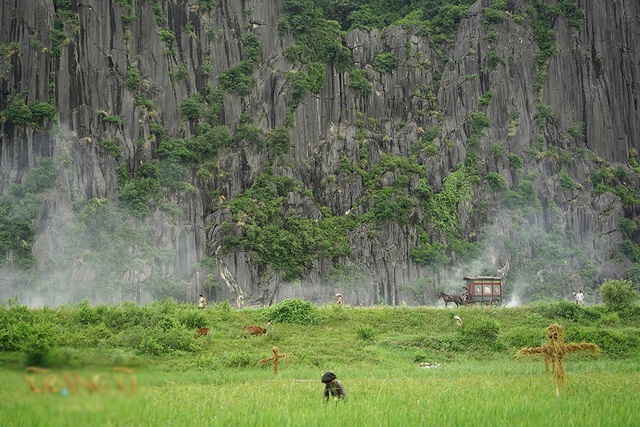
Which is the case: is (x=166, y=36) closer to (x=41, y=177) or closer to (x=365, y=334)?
(x=41, y=177)

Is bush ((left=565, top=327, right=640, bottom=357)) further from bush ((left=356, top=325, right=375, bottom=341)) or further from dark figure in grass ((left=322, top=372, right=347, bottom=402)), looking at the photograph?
dark figure in grass ((left=322, top=372, right=347, bottom=402))

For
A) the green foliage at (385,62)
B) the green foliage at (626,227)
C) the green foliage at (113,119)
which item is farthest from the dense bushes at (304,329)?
the green foliage at (385,62)

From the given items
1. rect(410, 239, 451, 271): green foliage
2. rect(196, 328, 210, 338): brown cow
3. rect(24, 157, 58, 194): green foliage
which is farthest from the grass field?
rect(24, 157, 58, 194): green foliage

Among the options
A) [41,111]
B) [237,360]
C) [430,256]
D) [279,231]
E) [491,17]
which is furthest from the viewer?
[491,17]

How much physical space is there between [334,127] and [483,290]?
1135 inches

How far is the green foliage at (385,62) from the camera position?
77.3 m

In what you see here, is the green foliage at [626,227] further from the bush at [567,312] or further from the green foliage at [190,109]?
the green foliage at [190,109]

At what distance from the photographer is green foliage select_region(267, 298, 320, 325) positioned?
35125mm

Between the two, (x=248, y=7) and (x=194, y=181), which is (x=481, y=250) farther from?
(x=248, y=7)

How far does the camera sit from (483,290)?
5091 centimetres

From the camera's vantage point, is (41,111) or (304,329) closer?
(304,329)

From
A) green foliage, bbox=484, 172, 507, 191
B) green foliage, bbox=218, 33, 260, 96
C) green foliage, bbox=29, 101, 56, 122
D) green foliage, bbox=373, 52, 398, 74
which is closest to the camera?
green foliage, bbox=29, 101, 56, 122

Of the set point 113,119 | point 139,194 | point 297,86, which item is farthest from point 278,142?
point 113,119

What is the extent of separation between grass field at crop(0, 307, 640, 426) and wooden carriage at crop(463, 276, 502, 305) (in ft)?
37.0
